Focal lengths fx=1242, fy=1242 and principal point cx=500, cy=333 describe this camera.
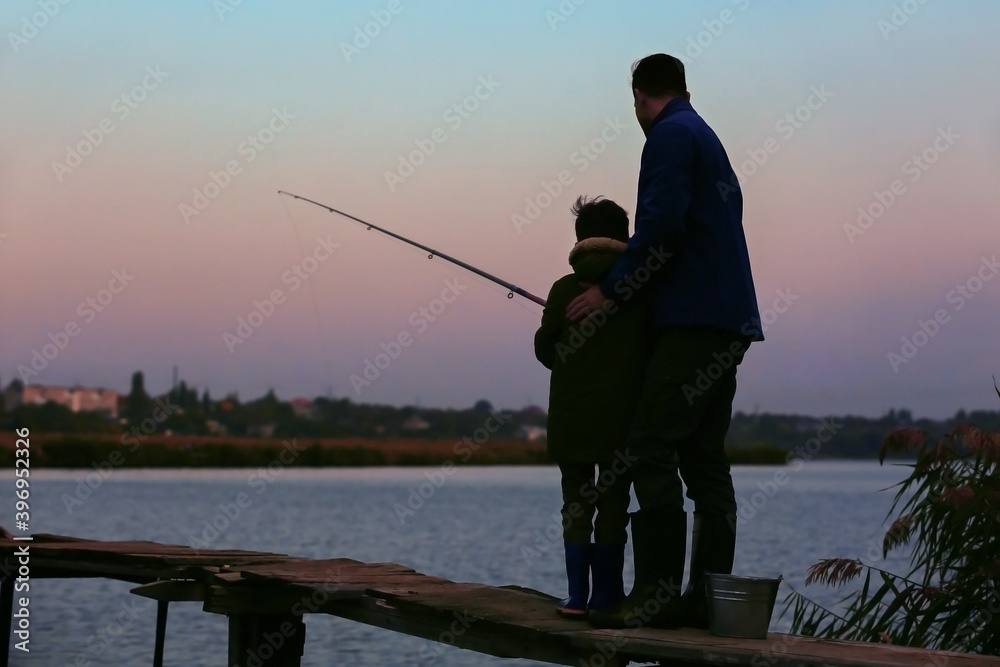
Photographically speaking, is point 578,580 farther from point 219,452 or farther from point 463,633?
point 219,452

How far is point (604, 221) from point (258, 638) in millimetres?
3064

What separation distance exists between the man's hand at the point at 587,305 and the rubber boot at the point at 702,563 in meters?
0.74

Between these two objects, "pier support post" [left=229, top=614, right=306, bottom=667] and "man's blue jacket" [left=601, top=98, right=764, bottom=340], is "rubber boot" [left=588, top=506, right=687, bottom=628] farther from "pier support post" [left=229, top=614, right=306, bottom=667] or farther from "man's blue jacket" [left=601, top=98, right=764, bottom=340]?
"pier support post" [left=229, top=614, right=306, bottom=667]

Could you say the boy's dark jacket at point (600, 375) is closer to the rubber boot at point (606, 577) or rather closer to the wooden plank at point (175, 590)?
the rubber boot at point (606, 577)

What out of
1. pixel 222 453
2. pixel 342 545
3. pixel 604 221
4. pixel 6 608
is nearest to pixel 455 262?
pixel 604 221

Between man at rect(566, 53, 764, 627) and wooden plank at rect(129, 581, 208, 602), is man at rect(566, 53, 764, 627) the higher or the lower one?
the higher one

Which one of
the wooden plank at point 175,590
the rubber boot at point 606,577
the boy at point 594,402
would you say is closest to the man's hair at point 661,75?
the boy at point 594,402

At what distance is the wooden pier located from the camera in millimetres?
3469

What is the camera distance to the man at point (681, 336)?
3.83m

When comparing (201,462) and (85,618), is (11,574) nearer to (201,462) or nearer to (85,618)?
(85,618)

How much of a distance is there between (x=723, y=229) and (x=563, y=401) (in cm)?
77

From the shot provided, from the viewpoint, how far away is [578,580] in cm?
413

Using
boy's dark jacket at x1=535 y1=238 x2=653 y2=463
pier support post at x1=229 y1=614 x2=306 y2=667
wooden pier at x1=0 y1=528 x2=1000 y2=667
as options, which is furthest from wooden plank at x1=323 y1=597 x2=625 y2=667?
pier support post at x1=229 y1=614 x2=306 y2=667

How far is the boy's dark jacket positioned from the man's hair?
518mm
